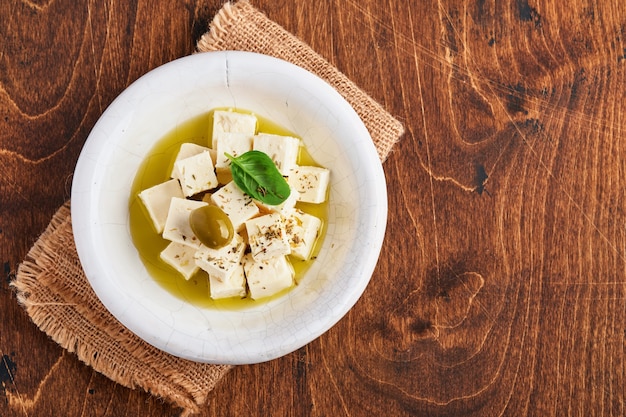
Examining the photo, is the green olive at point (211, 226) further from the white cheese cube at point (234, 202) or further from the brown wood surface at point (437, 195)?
the brown wood surface at point (437, 195)

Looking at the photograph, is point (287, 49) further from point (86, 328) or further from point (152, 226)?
point (86, 328)

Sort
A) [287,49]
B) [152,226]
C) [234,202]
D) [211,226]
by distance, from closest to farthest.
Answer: [211,226] → [234,202] → [152,226] → [287,49]

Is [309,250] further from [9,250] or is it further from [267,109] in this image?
[9,250]

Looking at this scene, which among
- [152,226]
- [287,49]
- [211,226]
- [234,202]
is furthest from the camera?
[287,49]

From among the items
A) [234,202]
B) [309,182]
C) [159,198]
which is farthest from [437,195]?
[159,198]

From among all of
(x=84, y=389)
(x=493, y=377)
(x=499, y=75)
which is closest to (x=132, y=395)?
(x=84, y=389)

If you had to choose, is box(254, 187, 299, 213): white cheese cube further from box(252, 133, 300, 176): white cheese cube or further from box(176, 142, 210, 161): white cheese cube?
box(176, 142, 210, 161): white cheese cube
